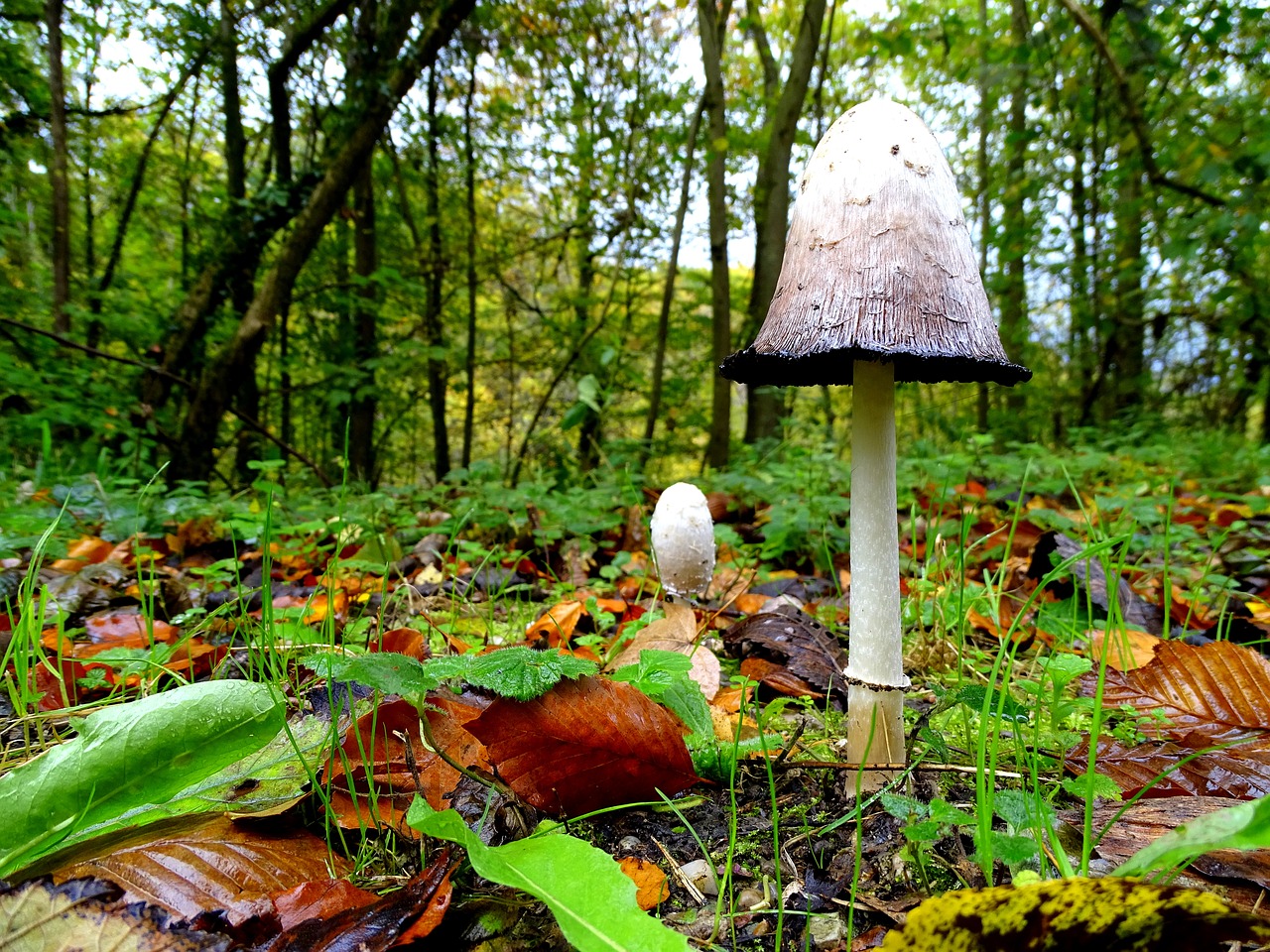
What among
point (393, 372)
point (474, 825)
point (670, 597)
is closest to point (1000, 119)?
point (393, 372)

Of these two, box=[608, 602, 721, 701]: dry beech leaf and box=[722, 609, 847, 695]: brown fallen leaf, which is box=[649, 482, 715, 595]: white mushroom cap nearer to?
box=[608, 602, 721, 701]: dry beech leaf

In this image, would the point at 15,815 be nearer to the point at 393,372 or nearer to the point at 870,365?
the point at 870,365

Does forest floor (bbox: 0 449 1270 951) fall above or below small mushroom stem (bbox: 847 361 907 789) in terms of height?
below

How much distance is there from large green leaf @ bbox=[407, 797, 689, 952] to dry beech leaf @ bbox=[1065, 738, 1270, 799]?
85 cm

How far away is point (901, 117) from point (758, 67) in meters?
10.9

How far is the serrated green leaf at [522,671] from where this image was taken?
1126mm

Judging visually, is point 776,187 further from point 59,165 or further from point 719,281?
point 59,165

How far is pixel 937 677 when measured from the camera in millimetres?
1948

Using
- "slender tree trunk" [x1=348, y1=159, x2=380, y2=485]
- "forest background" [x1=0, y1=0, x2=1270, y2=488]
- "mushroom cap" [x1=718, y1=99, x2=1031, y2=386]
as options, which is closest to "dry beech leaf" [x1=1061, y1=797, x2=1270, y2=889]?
"mushroom cap" [x1=718, y1=99, x2=1031, y2=386]

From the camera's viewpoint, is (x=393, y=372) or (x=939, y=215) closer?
(x=939, y=215)

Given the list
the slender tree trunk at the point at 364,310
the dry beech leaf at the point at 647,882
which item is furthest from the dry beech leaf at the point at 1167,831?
the slender tree trunk at the point at 364,310

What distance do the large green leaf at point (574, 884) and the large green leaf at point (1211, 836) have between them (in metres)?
0.46

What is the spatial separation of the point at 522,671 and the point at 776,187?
241 inches

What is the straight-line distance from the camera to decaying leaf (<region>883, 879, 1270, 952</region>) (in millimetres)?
667
